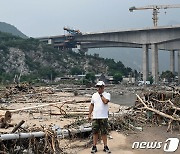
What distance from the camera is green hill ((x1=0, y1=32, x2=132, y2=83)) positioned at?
78250 millimetres

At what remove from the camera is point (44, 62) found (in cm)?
8675

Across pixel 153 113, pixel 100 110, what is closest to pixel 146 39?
pixel 153 113

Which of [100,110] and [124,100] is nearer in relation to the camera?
[100,110]

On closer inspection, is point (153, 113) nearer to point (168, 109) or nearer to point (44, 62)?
point (168, 109)

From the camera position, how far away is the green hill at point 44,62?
78250 mm

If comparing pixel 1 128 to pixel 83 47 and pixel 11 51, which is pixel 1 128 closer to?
pixel 11 51

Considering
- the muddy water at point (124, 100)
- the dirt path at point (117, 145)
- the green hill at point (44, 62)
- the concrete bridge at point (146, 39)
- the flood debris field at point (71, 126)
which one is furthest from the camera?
the green hill at point (44, 62)

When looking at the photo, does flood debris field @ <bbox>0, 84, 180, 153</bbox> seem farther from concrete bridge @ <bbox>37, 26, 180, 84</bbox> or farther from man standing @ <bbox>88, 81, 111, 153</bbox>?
concrete bridge @ <bbox>37, 26, 180, 84</bbox>

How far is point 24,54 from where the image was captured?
276 feet

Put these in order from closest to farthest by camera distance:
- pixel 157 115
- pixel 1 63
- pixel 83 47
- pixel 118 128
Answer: pixel 118 128, pixel 157 115, pixel 1 63, pixel 83 47

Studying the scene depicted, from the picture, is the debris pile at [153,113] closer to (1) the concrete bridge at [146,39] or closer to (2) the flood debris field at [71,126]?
(2) the flood debris field at [71,126]

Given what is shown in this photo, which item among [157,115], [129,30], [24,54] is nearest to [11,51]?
[24,54]

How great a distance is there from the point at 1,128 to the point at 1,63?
227ft

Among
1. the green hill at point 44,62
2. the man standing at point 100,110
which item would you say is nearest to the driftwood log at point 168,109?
the man standing at point 100,110
